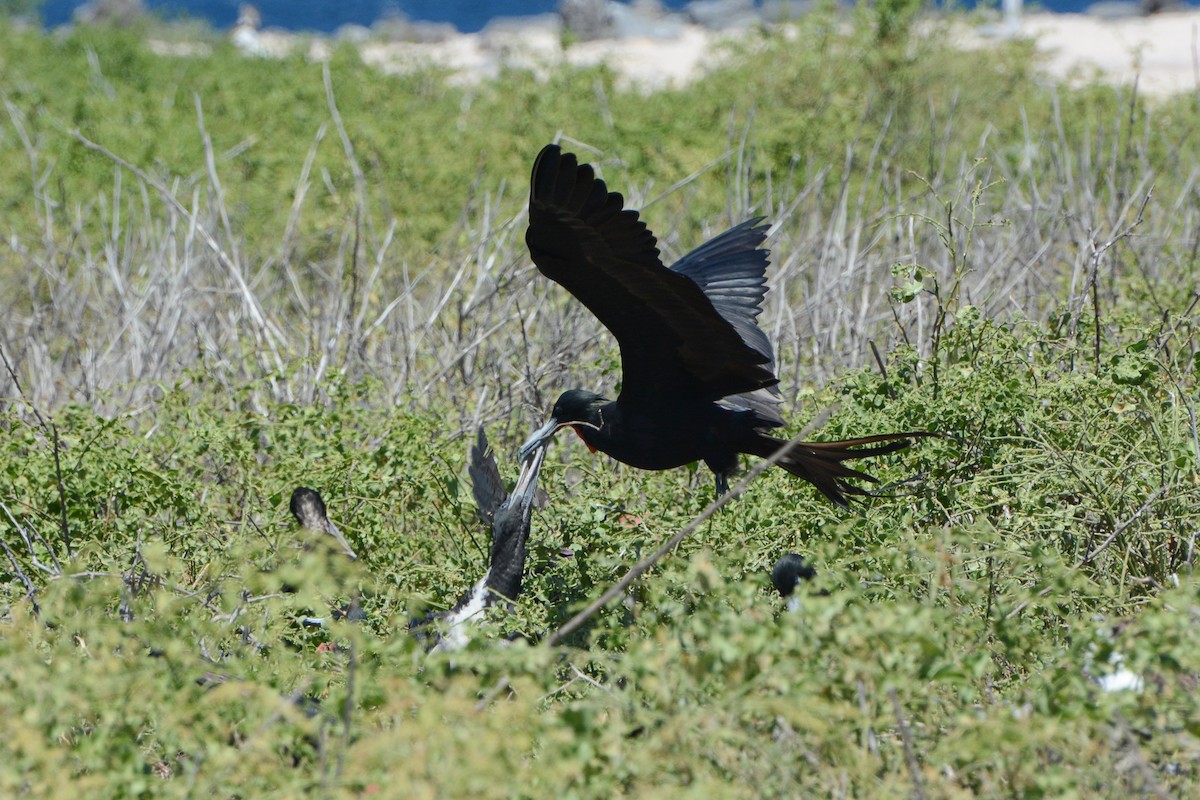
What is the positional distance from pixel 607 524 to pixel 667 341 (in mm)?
459

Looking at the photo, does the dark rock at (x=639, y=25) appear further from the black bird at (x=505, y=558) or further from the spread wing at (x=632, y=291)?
the black bird at (x=505, y=558)

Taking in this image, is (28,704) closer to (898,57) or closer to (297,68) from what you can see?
(898,57)

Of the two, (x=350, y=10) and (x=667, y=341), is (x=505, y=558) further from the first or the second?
(x=350, y=10)

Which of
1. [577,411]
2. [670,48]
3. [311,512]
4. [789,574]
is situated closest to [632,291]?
[577,411]

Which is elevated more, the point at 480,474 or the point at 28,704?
the point at 28,704

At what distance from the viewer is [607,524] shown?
3.24 m

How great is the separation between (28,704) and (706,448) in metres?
1.95

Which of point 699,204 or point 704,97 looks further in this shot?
point 704,97

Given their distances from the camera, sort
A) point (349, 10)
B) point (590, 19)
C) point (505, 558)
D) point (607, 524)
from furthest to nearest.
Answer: point (349, 10) → point (590, 19) → point (607, 524) → point (505, 558)

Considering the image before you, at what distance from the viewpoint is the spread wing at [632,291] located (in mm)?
2922

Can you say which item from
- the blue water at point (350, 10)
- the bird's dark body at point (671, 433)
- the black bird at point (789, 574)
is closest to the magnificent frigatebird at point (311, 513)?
the bird's dark body at point (671, 433)

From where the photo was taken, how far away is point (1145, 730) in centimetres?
202

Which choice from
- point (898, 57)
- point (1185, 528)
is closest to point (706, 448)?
point (1185, 528)

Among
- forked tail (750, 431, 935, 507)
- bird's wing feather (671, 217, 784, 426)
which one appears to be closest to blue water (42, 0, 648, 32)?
bird's wing feather (671, 217, 784, 426)
